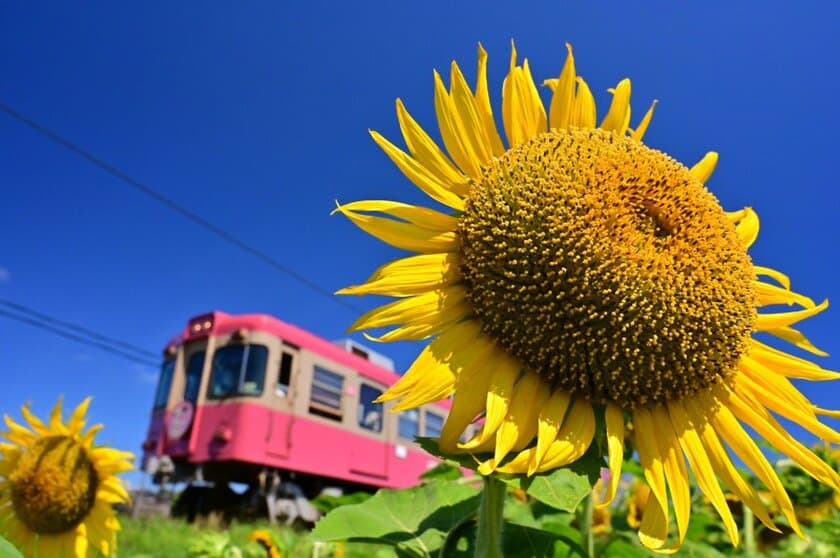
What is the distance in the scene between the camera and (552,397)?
139 centimetres

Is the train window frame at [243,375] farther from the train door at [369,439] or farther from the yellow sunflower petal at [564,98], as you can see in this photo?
the yellow sunflower petal at [564,98]

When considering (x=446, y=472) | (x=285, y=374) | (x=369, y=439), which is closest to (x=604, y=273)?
(x=446, y=472)

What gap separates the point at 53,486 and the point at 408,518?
1.95 m

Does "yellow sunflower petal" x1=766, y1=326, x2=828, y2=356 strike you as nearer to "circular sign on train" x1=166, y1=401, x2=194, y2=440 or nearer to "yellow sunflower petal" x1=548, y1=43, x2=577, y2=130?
"yellow sunflower petal" x1=548, y1=43, x2=577, y2=130

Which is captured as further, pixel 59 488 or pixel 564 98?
pixel 59 488

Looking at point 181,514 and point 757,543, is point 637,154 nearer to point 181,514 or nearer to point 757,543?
point 757,543

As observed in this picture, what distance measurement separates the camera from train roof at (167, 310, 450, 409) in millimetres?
12133

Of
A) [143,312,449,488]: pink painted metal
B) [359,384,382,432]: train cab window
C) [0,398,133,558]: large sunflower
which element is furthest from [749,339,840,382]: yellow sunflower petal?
[359,384,382,432]: train cab window

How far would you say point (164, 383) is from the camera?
13375mm

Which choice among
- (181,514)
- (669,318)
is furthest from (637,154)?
(181,514)

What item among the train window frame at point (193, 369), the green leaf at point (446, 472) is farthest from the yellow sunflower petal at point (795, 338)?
the train window frame at point (193, 369)

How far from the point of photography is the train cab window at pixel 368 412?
1370cm

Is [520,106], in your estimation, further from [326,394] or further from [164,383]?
[164,383]

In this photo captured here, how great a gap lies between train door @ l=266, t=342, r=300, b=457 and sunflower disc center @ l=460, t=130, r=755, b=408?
1069 cm
